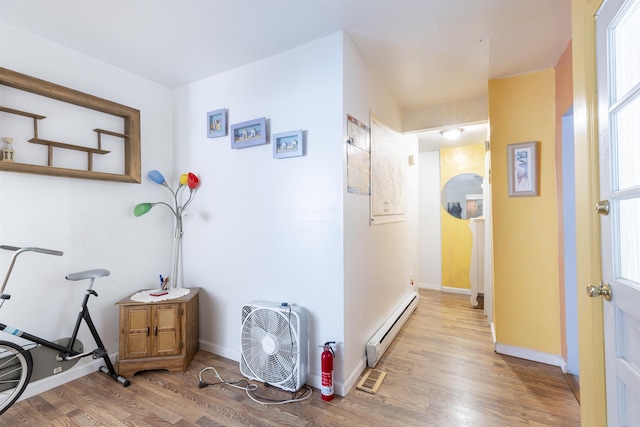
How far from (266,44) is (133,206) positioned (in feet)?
5.68

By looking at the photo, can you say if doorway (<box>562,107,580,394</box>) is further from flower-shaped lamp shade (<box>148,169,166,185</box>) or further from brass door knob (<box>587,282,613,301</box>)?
flower-shaped lamp shade (<box>148,169,166,185</box>)

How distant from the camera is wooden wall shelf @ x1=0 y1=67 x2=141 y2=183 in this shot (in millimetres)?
1783

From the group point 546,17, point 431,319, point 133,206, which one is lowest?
point 431,319

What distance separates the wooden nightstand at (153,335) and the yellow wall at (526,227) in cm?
263

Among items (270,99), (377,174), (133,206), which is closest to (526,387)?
(377,174)

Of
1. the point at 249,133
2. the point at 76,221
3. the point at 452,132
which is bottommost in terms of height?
the point at 76,221

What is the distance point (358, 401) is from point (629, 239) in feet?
5.31

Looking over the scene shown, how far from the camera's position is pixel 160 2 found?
5.29 feet

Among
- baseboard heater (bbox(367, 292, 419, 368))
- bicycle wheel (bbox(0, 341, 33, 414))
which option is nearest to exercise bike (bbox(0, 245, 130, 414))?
bicycle wheel (bbox(0, 341, 33, 414))

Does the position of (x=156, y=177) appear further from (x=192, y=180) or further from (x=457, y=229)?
(x=457, y=229)

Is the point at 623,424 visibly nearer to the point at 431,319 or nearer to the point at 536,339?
the point at 536,339

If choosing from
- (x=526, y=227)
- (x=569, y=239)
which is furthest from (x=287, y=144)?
(x=569, y=239)

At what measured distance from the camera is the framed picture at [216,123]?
2365 mm

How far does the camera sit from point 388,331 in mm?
2533
